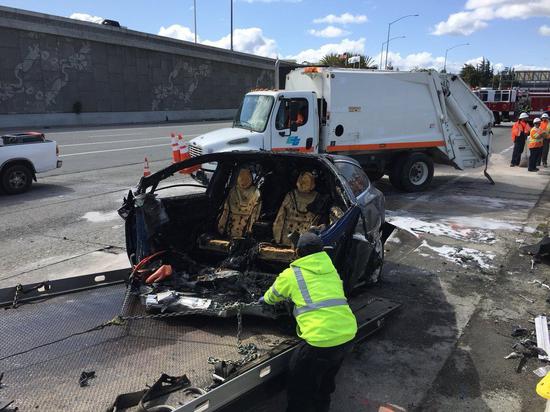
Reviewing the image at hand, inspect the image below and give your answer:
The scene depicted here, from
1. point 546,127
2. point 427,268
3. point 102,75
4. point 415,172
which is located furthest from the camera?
point 102,75

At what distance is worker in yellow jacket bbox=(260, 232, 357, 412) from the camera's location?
11.0ft

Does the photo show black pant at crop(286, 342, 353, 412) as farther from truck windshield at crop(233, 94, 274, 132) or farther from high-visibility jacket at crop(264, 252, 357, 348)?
truck windshield at crop(233, 94, 274, 132)

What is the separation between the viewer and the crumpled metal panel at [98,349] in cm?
311

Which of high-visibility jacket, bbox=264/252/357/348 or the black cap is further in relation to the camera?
the black cap

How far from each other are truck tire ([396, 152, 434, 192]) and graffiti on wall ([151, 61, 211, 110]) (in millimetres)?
31061

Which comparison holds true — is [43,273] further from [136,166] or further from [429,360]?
[136,166]

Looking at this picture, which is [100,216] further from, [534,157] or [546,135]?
[546,135]

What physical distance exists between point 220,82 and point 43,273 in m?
42.8

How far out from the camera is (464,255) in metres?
7.41

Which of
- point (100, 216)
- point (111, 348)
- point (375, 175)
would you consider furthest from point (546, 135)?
point (111, 348)

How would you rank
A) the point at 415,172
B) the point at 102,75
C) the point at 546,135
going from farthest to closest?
the point at 102,75, the point at 546,135, the point at 415,172

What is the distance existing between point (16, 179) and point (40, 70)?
76.1 feet

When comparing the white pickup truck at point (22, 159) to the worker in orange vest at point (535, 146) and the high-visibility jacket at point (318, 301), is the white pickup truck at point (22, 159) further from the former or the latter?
the worker in orange vest at point (535, 146)

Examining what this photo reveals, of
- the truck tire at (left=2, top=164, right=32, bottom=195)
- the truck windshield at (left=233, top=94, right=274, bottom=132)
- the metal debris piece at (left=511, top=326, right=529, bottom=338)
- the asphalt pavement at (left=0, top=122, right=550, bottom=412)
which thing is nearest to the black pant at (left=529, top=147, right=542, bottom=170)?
the asphalt pavement at (left=0, top=122, right=550, bottom=412)
